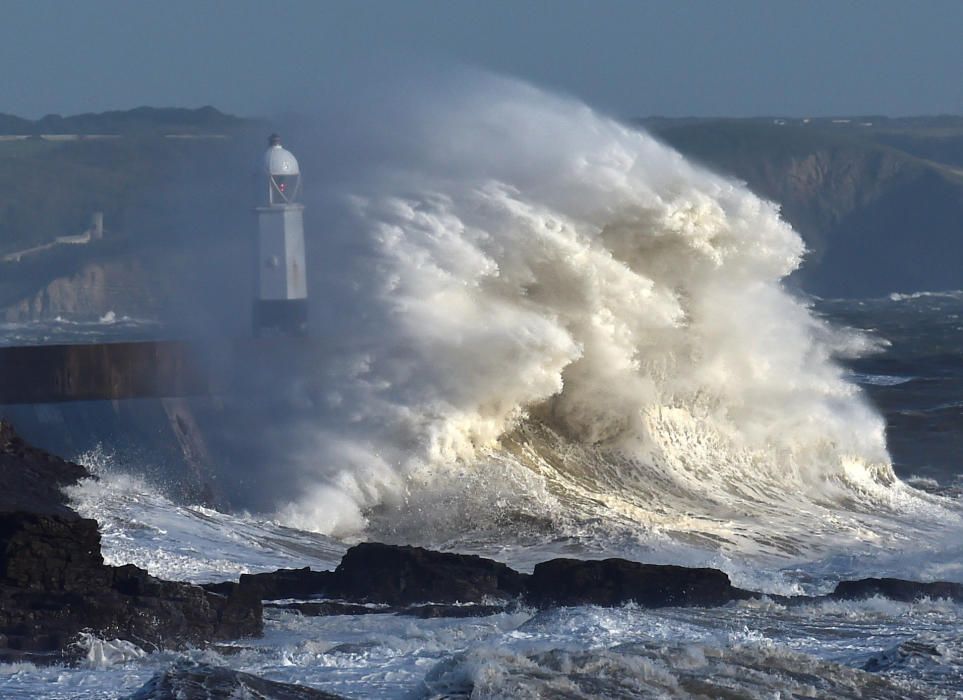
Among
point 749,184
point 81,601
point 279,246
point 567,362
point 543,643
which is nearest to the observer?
point 81,601

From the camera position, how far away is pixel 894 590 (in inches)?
548

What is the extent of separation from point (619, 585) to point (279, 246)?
11661 mm

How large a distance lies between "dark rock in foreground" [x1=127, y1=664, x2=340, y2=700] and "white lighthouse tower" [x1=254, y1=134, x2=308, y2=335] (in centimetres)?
1301

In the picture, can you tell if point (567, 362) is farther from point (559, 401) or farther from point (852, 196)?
point (852, 196)

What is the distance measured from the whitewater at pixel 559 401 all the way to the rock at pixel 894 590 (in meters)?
0.28

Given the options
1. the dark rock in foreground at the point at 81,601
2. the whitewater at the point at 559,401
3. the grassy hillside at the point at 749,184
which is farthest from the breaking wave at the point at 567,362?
the grassy hillside at the point at 749,184

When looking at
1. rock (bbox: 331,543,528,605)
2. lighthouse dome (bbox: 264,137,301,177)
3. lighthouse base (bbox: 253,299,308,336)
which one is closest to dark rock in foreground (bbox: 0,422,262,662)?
rock (bbox: 331,543,528,605)

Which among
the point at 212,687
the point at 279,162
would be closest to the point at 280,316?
the point at 279,162

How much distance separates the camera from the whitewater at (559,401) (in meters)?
16.3

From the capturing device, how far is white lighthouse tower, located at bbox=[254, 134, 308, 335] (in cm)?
2303

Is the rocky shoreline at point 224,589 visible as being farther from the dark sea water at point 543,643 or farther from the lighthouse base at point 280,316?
the lighthouse base at point 280,316

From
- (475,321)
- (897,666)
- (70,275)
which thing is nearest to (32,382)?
(475,321)

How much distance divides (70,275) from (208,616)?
75.3m

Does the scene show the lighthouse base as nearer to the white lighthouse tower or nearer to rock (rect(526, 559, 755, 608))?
the white lighthouse tower
